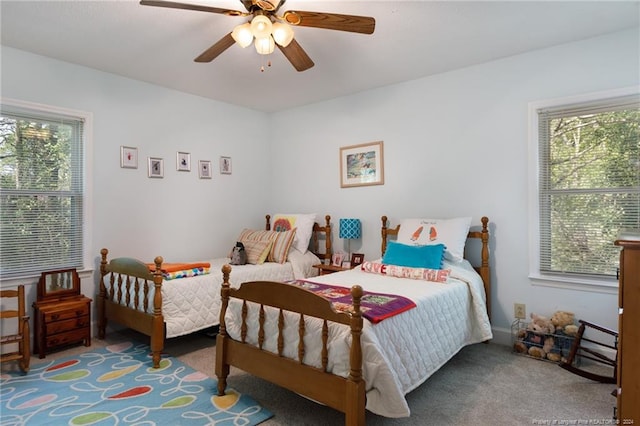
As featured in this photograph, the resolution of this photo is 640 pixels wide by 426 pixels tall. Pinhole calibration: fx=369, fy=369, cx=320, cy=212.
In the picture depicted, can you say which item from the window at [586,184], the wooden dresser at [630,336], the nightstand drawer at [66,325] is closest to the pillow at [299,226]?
the nightstand drawer at [66,325]

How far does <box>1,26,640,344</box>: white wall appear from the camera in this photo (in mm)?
3033

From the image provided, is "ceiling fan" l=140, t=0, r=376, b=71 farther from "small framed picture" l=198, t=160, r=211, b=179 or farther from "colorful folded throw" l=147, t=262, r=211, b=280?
"small framed picture" l=198, t=160, r=211, b=179

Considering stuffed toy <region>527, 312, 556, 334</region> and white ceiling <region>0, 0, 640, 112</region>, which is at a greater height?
white ceiling <region>0, 0, 640, 112</region>

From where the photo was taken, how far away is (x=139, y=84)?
375cm

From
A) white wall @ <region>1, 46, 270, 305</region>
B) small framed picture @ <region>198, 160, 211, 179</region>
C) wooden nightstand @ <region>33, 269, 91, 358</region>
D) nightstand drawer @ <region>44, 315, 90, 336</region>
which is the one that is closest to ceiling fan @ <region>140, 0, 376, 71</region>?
white wall @ <region>1, 46, 270, 305</region>

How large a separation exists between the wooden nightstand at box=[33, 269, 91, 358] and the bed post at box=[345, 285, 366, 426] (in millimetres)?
2573

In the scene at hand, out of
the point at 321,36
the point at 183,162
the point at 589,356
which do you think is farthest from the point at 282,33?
the point at 589,356

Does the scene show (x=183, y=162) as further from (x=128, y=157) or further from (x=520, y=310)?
(x=520, y=310)

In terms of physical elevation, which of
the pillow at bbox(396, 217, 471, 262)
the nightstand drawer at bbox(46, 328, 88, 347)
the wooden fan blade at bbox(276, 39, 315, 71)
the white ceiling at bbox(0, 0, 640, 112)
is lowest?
the nightstand drawer at bbox(46, 328, 88, 347)

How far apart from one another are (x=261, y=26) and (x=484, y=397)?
103 inches

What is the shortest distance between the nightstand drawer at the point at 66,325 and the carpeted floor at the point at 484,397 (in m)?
0.24

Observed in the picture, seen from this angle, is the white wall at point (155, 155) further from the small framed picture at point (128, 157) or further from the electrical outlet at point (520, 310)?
the electrical outlet at point (520, 310)

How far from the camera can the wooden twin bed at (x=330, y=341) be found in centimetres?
174

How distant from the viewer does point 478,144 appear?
11.1ft
